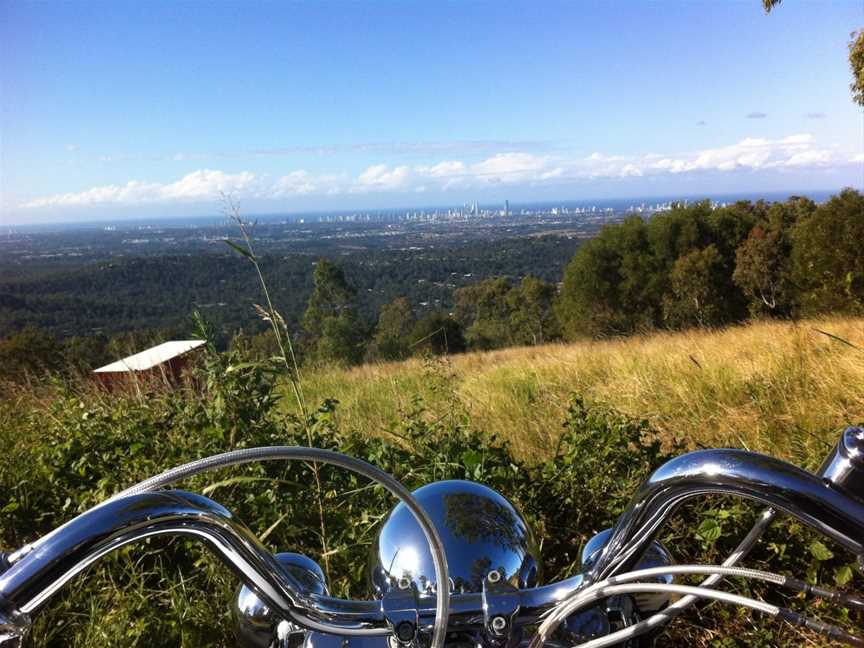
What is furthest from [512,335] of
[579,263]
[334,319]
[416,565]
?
[416,565]

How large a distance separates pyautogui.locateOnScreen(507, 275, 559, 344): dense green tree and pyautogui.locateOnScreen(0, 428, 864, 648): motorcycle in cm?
3554

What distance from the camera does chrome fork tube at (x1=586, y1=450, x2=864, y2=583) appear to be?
25.4 inches

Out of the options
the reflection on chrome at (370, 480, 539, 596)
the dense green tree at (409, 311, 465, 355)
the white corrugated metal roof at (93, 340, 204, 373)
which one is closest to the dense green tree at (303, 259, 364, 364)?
the dense green tree at (409, 311, 465, 355)

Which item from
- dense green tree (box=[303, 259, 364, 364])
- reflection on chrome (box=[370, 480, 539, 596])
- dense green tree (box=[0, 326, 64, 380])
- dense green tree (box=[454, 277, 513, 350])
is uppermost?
reflection on chrome (box=[370, 480, 539, 596])

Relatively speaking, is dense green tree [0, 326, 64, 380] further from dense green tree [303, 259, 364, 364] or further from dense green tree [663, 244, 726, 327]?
dense green tree [663, 244, 726, 327]

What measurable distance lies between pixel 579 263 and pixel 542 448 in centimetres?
3097

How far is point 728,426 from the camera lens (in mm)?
3088

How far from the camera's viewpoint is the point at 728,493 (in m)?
0.74

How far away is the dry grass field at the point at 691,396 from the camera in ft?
9.80

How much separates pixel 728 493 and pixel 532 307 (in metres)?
39.3

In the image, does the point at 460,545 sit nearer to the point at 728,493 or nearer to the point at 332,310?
the point at 728,493

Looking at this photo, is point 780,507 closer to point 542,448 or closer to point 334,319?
point 542,448

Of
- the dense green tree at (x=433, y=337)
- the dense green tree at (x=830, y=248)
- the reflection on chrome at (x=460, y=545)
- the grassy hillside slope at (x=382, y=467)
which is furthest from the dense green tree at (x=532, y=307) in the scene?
the reflection on chrome at (x=460, y=545)

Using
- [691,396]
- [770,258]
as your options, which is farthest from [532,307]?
[691,396]
